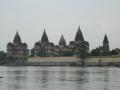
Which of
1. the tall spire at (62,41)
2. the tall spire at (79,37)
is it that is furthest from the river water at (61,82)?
the tall spire at (62,41)

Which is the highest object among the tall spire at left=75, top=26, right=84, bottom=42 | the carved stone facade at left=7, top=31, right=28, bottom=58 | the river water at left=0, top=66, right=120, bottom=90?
the tall spire at left=75, top=26, right=84, bottom=42

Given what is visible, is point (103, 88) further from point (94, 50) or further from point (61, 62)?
point (94, 50)

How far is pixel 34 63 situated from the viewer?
125 metres

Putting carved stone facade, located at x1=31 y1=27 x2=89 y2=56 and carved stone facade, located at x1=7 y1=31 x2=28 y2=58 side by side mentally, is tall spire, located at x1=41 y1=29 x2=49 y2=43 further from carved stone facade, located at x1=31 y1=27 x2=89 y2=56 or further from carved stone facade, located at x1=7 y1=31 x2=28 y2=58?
carved stone facade, located at x1=7 y1=31 x2=28 y2=58

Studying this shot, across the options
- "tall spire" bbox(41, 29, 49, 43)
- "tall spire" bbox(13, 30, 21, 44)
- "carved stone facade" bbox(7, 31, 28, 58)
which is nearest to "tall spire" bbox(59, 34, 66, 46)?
"tall spire" bbox(41, 29, 49, 43)

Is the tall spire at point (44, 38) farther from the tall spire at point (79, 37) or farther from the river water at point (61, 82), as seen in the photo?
the river water at point (61, 82)

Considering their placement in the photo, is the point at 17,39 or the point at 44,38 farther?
the point at 17,39

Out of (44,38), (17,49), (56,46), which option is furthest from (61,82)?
(17,49)

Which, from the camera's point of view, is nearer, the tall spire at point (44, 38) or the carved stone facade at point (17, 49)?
the tall spire at point (44, 38)

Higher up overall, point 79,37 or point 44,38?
point 44,38

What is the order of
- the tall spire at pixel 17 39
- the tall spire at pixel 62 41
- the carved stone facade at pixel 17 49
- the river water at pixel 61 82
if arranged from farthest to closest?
1. the tall spire at pixel 17 39
2. the carved stone facade at pixel 17 49
3. the tall spire at pixel 62 41
4. the river water at pixel 61 82

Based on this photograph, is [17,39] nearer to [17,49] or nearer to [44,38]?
[17,49]

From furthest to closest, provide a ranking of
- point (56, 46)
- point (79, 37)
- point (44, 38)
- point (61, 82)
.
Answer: point (56, 46) < point (44, 38) < point (79, 37) < point (61, 82)

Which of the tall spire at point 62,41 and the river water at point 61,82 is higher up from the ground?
the tall spire at point 62,41
